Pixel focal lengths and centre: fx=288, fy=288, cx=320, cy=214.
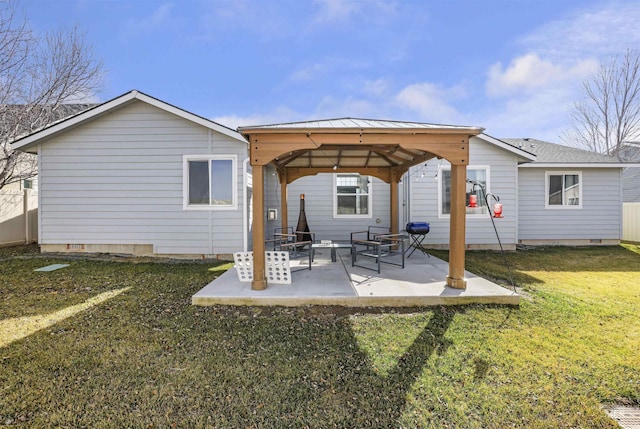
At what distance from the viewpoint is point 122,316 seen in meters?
3.87

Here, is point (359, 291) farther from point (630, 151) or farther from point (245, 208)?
point (630, 151)

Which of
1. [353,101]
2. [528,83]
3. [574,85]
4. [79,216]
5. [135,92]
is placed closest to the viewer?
[135,92]

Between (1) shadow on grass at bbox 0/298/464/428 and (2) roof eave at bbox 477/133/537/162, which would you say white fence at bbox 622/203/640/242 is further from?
(1) shadow on grass at bbox 0/298/464/428

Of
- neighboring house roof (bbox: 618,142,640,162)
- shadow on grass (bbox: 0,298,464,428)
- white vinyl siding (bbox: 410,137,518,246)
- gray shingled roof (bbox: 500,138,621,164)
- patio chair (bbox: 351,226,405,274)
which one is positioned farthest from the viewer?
neighboring house roof (bbox: 618,142,640,162)

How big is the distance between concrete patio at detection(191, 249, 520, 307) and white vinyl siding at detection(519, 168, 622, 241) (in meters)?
6.41

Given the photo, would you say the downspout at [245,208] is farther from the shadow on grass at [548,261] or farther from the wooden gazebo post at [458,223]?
the shadow on grass at [548,261]

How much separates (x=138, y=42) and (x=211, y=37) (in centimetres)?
282

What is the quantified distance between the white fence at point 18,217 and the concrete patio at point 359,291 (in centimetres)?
918

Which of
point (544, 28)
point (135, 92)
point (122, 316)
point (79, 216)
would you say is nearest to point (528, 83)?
point (544, 28)

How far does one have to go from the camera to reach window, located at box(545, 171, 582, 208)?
9688 mm

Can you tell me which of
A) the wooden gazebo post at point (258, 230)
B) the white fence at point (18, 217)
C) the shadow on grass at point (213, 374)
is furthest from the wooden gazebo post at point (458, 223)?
the white fence at point (18, 217)

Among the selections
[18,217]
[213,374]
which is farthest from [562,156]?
[18,217]

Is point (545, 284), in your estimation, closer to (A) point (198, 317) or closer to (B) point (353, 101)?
(A) point (198, 317)

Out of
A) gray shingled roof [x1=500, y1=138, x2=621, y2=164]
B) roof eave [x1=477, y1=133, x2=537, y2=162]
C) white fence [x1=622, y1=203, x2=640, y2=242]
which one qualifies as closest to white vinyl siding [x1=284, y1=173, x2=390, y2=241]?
roof eave [x1=477, y1=133, x2=537, y2=162]
